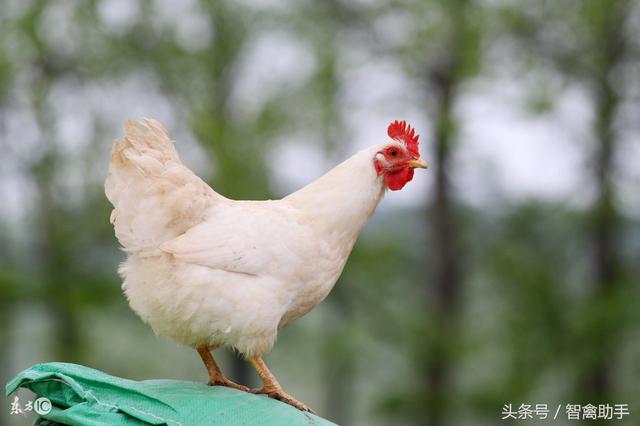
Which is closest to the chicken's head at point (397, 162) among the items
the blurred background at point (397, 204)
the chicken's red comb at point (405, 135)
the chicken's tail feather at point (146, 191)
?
the chicken's red comb at point (405, 135)

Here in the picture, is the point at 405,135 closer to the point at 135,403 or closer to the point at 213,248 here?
the point at 213,248

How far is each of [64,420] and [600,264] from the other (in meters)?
8.46

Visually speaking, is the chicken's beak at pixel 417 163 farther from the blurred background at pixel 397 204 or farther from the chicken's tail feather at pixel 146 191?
the blurred background at pixel 397 204

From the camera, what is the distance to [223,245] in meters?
2.50

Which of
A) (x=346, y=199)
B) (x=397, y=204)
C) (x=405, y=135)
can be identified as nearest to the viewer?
(x=346, y=199)

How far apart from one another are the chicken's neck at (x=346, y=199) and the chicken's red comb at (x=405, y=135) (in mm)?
102

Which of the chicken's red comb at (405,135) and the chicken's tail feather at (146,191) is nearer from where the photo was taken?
the chicken's tail feather at (146,191)

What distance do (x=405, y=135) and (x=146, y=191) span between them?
35.2 inches

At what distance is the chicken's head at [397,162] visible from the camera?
8.78ft

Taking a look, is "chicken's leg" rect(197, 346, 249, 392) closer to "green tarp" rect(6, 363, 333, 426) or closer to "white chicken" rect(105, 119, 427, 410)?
"white chicken" rect(105, 119, 427, 410)

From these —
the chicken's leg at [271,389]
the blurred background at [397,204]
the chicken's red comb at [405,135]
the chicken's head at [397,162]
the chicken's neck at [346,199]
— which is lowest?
the chicken's leg at [271,389]

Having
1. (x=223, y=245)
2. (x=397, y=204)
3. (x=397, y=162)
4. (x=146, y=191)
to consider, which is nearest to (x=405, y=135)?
(x=397, y=162)

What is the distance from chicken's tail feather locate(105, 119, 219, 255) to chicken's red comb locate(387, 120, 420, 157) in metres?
0.70

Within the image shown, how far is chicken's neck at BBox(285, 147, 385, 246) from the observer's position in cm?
264
